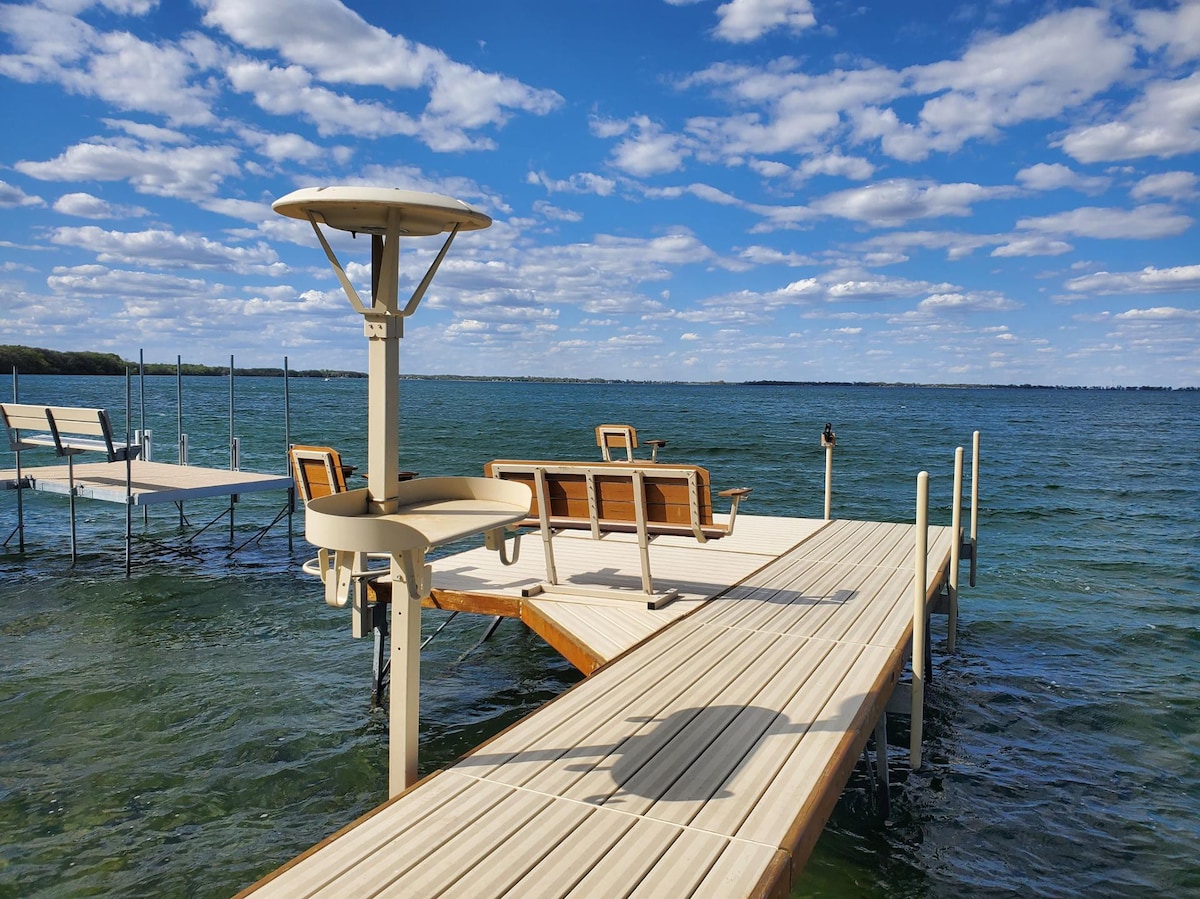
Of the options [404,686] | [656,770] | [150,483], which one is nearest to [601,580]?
[656,770]

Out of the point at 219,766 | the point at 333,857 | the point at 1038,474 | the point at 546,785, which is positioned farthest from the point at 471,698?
the point at 1038,474

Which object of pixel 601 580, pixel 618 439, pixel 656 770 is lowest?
pixel 656 770

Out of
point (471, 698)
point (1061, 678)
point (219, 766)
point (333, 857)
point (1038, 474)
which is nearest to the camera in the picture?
point (333, 857)

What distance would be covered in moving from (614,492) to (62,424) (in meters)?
8.23

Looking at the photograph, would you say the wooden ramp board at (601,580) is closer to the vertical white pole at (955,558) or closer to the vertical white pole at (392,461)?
the vertical white pole at (955,558)

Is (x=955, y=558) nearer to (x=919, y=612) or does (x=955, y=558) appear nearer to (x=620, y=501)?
(x=919, y=612)

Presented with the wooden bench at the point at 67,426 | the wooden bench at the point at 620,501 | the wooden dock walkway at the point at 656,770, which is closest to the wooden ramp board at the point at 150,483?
the wooden bench at the point at 67,426

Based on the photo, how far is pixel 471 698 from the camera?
7.21 m

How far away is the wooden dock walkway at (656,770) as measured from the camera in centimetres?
299

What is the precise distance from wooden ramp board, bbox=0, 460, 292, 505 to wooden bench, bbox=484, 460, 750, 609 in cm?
662

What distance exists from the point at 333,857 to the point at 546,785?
3.12ft

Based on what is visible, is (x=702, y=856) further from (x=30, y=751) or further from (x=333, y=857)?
(x=30, y=751)

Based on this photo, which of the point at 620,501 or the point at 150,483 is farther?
the point at 150,483

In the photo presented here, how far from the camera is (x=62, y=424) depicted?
10977 millimetres
